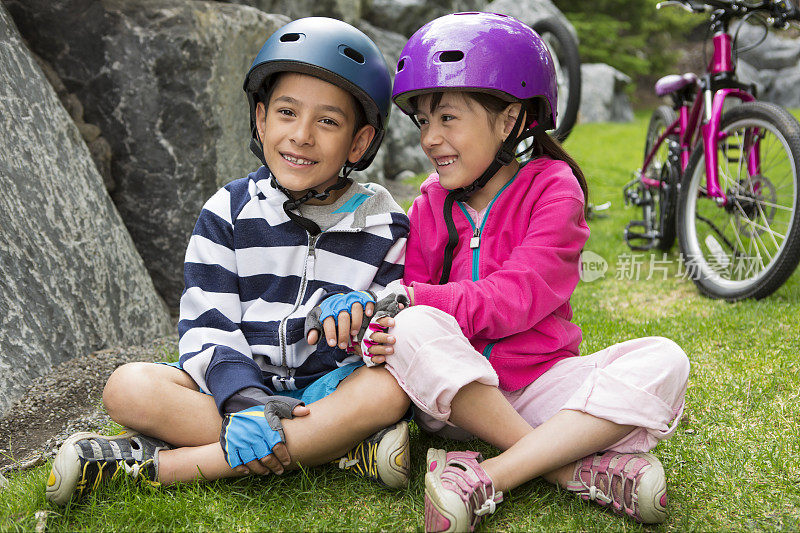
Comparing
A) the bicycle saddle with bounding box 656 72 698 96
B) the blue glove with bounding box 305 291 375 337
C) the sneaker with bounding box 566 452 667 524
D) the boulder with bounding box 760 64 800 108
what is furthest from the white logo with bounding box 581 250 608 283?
the boulder with bounding box 760 64 800 108

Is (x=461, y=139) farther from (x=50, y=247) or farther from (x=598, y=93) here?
(x=598, y=93)

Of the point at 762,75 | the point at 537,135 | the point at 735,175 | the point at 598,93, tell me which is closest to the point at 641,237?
the point at 735,175

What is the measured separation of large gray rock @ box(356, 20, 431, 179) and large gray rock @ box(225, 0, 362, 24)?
81cm

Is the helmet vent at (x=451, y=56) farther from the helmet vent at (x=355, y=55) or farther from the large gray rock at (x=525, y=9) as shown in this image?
the large gray rock at (x=525, y=9)

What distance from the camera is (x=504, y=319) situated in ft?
6.75

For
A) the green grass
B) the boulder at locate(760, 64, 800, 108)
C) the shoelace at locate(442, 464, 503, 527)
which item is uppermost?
the boulder at locate(760, 64, 800, 108)

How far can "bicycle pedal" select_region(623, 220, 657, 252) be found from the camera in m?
5.09

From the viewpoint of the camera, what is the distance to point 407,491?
6.63 feet

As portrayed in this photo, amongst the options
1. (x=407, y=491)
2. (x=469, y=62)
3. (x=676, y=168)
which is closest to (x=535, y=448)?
(x=407, y=491)

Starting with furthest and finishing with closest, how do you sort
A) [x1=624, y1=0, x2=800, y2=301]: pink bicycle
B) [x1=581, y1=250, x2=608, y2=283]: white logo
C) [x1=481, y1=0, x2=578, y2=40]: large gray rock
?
[x1=481, y1=0, x2=578, y2=40]: large gray rock, [x1=581, y1=250, x2=608, y2=283]: white logo, [x1=624, y1=0, x2=800, y2=301]: pink bicycle

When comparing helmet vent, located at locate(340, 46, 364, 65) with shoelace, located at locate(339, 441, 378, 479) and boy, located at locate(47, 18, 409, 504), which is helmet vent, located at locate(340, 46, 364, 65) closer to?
boy, located at locate(47, 18, 409, 504)

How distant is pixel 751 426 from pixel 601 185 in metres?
6.09

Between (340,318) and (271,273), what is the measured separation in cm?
42

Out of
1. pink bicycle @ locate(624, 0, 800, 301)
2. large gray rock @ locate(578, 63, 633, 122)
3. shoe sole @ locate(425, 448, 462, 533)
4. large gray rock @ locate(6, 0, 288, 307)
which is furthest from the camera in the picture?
large gray rock @ locate(578, 63, 633, 122)
